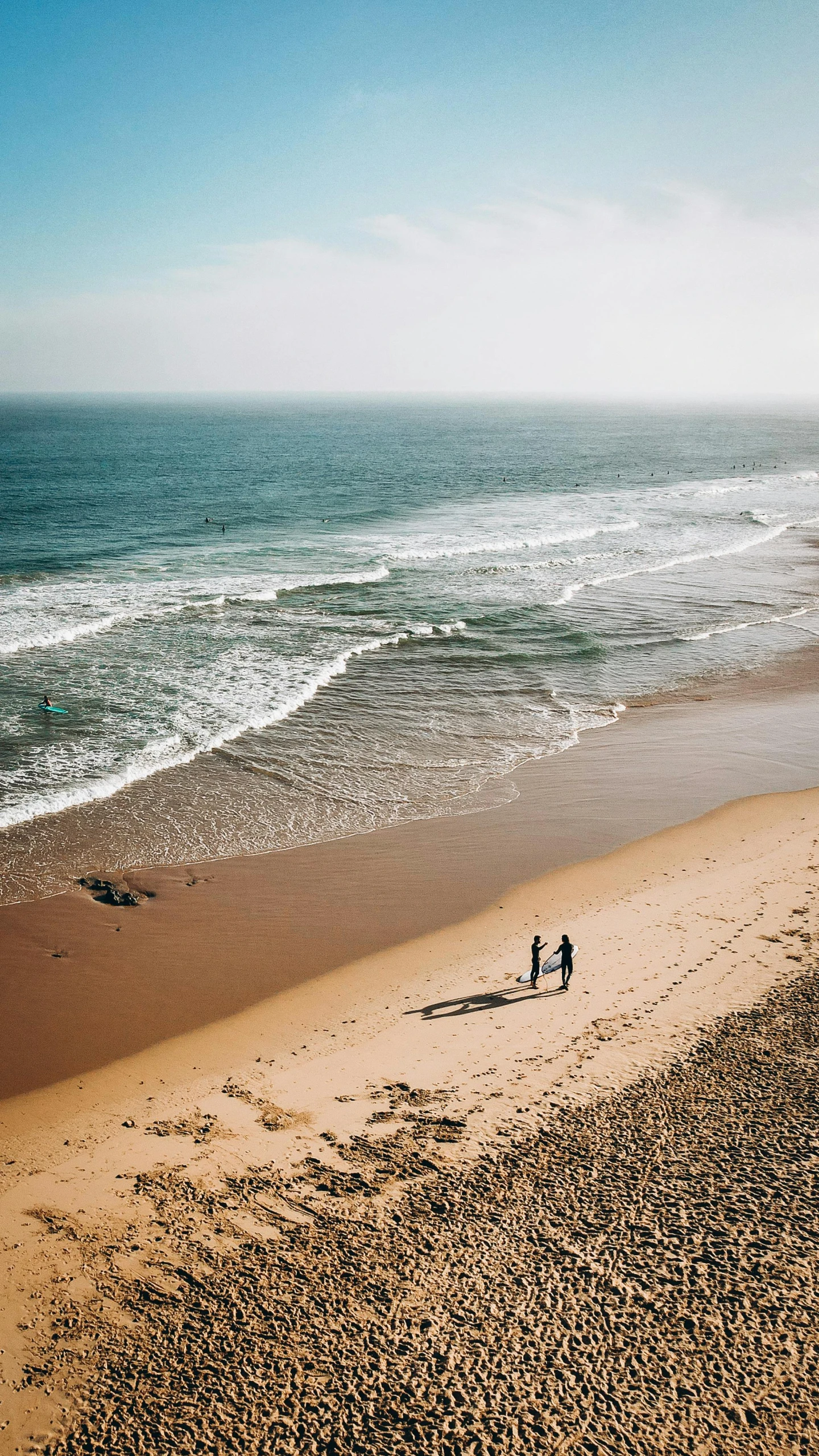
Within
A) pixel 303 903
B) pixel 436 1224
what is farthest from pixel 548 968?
pixel 436 1224

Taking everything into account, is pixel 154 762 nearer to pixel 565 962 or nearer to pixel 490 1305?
pixel 565 962

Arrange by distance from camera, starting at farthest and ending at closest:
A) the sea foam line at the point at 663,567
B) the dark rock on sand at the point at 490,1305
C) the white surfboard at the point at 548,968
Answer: the sea foam line at the point at 663,567 → the white surfboard at the point at 548,968 → the dark rock on sand at the point at 490,1305

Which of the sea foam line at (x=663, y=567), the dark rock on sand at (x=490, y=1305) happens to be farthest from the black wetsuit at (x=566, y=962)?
the sea foam line at (x=663, y=567)

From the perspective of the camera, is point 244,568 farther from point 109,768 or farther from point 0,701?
point 109,768

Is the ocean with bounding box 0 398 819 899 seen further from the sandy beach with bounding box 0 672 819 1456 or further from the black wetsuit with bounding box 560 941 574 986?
the black wetsuit with bounding box 560 941 574 986

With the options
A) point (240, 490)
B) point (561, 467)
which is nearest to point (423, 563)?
point (240, 490)

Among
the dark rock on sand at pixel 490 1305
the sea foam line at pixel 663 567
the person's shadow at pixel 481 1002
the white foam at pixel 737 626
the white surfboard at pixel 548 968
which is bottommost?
the dark rock on sand at pixel 490 1305

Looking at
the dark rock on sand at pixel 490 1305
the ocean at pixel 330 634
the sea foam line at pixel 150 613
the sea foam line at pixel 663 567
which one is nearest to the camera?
the dark rock on sand at pixel 490 1305

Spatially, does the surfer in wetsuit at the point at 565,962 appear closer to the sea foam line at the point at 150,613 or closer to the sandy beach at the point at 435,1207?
the sandy beach at the point at 435,1207
